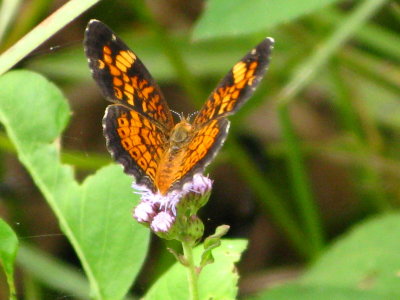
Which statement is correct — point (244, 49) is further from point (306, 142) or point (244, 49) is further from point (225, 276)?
point (225, 276)

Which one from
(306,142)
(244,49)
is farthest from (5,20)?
(306,142)

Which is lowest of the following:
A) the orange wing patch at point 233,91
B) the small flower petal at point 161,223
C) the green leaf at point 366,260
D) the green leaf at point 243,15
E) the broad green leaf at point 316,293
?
the green leaf at point 366,260

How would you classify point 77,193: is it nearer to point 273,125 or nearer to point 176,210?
point 176,210

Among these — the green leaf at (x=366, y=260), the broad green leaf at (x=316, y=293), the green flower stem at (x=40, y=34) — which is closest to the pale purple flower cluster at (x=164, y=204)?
the green flower stem at (x=40, y=34)

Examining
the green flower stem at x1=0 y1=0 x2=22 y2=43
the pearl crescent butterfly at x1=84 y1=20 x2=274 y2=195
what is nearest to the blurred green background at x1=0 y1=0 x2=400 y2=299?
the green flower stem at x1=0 y1=0 x2=22 y2=43

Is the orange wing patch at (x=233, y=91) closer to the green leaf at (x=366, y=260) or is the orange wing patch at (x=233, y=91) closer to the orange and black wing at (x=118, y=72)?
the orange and black wing at (x=118, y=72)

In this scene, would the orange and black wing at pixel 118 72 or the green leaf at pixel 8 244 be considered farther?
the orange and black wing at pixel 118 72
